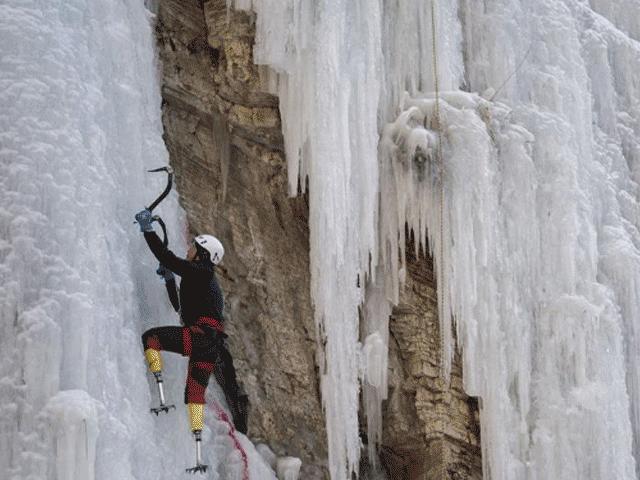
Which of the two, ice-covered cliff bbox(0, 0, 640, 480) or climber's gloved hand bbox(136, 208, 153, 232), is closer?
climber's gloved hand bbox(136, 208, 153, 232)

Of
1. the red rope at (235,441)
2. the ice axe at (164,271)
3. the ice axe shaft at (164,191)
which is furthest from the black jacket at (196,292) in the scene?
the red rope at (235,441)

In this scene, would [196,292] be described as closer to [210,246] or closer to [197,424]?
[210,246]

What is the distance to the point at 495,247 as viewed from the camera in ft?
29.9

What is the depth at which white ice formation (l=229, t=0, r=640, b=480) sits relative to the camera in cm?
830

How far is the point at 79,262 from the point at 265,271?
3091 mm

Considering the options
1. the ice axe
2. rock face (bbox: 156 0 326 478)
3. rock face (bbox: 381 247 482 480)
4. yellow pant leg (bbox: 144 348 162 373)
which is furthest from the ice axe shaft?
rock face (bbox: 381 247 482 480)

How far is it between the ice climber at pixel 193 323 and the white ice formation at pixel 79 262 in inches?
4.4

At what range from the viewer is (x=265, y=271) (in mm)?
8758

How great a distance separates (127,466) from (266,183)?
12.0 ft

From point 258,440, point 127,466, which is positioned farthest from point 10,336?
point 258,440

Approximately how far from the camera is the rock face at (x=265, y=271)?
8320 millimetres

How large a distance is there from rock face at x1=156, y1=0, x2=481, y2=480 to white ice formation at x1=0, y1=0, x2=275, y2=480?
1.26m

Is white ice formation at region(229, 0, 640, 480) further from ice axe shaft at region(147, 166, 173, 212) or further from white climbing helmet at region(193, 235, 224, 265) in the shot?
white climbing helmet at region(193, 235, 224, 265)

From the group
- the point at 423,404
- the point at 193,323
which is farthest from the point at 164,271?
the point at 423,404
